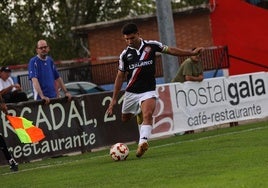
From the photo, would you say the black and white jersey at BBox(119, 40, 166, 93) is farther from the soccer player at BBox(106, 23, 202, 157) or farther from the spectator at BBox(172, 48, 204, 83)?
the spectator at BBox(172, 48, 204, 83)

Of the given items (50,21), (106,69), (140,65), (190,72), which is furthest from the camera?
(50,21)

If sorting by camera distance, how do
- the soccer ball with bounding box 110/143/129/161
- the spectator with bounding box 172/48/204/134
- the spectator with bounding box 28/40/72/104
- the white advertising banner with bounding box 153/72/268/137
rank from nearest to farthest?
the soccer ball with bounding box 110/143/129/161
the spectator with bounding box 28/40/72/104
the white advertising banner with bounding box 153/72/268/137
the spectator with bounding box 172/48/204/134

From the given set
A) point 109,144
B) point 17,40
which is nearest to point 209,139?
point 109,144

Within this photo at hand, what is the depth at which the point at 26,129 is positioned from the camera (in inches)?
550

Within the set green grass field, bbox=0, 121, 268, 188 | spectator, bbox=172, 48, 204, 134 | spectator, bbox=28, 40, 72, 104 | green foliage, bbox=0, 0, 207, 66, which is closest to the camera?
green grass field, bbox=0, 121, 268, 188

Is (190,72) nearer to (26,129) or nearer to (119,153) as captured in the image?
(26,129)

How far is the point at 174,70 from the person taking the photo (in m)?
21.0

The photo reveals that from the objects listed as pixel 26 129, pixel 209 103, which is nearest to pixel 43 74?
pixel 26 129

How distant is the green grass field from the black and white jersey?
113cm

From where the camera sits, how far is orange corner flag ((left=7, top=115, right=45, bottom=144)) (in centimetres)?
1373

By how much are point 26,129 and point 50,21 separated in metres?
34.8

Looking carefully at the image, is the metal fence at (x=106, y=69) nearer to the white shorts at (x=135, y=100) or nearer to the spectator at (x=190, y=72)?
the spectator at (x=190, y=72)

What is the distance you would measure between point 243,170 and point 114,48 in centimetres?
2747

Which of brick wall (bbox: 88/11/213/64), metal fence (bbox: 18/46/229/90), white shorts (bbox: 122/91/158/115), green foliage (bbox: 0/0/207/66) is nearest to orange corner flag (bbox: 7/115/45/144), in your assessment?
white shorts (bbox: 122/91/158/115)
